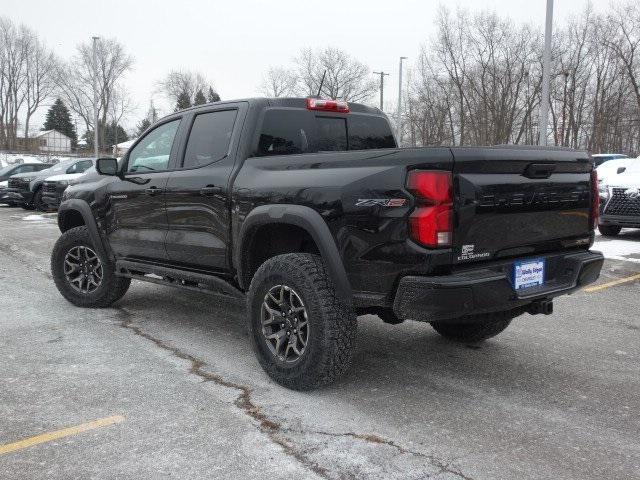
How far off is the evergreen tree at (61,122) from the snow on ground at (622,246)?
89.4 m

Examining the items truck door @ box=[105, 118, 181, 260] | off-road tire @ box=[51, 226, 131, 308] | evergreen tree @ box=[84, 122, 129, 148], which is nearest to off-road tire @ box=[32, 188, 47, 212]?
off-road tire @ box=[51, 226, 131, 308]

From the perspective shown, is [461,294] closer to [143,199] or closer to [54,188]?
[143,199]

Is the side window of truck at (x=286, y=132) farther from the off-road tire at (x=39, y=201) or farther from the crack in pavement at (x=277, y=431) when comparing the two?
the off-road tire at (x=39, y=201)

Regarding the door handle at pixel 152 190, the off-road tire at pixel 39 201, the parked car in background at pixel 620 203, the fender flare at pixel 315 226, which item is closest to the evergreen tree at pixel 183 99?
the off-road tire at pixel 39 201

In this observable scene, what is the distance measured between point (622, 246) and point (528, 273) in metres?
7.75

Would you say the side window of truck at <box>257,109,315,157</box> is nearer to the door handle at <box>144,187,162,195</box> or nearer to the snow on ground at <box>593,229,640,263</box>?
the door handle at <box>144,187,162,195</box>

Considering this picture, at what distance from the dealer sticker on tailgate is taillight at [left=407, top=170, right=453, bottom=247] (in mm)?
594

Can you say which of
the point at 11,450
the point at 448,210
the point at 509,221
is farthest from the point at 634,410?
the point at 11,450

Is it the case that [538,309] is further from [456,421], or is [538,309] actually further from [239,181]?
[239,181]

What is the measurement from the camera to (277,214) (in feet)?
12.5

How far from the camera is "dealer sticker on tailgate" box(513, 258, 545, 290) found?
11.5ft

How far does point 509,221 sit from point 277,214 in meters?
1.38

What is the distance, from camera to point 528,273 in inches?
141

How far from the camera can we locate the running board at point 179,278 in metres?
4.49
